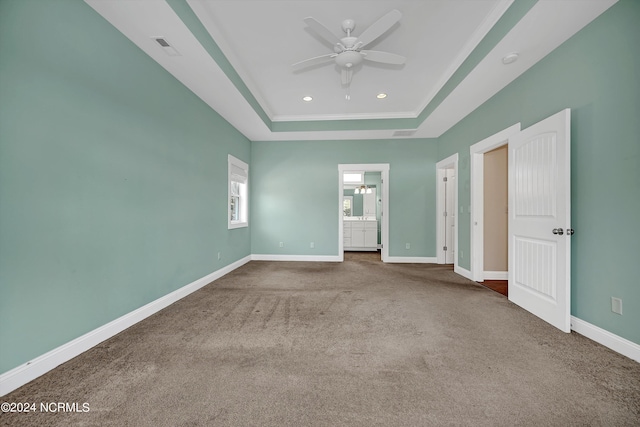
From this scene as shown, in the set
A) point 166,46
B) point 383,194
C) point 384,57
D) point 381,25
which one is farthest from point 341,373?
point 383,194

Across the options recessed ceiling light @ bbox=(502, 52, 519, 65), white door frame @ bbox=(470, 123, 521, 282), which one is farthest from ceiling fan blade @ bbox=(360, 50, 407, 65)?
white door frame @ bbox=(470, 123, 521, 282)

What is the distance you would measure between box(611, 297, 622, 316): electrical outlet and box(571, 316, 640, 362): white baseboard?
19 centimetres

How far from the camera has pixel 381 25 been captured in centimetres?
221

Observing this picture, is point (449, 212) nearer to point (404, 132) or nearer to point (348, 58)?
point (404, 132)

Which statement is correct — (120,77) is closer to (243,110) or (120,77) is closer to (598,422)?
(243,110)

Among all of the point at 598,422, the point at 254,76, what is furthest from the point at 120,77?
the point at 598,422

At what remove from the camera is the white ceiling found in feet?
6.86

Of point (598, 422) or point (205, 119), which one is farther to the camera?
point (205, 119)

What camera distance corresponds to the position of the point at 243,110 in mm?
3875

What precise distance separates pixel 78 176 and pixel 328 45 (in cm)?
266

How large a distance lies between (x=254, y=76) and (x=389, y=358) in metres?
3.72

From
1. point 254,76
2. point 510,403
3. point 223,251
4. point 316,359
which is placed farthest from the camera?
point 223,251

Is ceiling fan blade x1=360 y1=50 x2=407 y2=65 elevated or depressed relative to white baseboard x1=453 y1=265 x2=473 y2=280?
elevated

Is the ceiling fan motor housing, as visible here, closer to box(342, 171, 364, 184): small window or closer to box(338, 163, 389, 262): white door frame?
box(338, 163, 389, 262): white door frame
